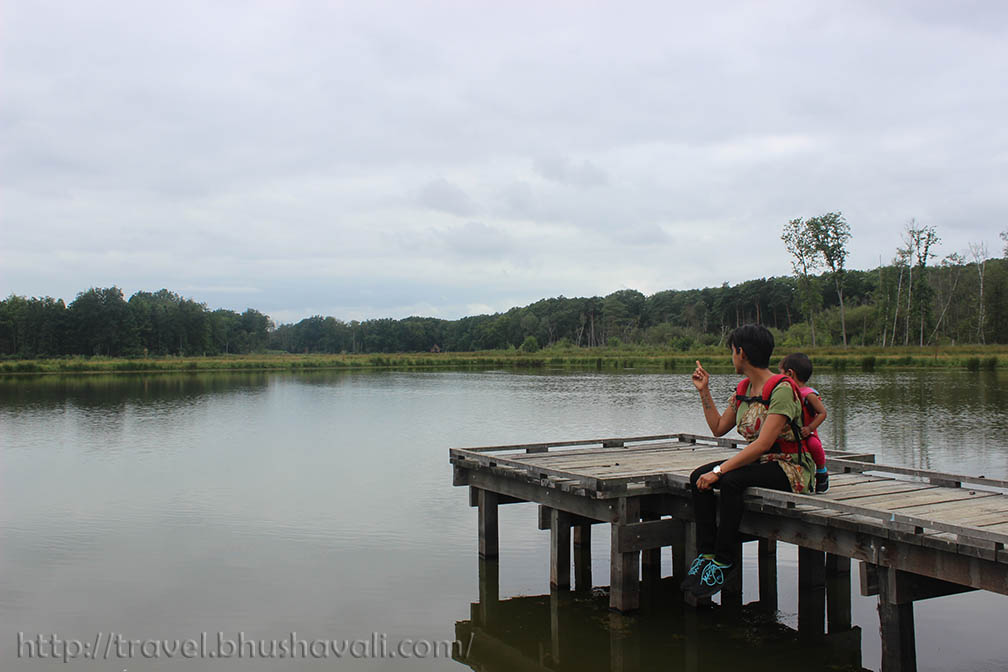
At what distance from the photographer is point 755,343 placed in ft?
20.5

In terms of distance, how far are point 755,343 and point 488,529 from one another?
473cm

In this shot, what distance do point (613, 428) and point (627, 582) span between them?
47.5 ft

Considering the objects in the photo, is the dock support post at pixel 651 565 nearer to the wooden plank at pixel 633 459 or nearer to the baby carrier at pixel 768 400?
the wooden plank at pixel 633 459

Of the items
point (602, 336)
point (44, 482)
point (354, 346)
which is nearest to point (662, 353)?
point (602, 336)

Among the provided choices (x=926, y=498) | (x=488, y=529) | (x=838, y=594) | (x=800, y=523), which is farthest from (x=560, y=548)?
(x=926, y=498)

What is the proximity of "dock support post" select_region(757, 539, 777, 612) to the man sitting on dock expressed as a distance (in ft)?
6.33

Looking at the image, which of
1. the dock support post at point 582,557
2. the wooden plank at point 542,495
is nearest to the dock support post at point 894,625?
the wooden plank at point 542,495

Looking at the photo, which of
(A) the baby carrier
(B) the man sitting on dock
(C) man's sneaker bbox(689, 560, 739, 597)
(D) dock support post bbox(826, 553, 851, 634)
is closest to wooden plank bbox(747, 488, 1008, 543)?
(B) the man sitting on dock

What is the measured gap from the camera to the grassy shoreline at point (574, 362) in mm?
50188

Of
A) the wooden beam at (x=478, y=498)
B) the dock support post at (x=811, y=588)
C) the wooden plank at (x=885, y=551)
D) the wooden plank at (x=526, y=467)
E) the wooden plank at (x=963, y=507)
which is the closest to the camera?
the wooden plank at (x=885, y=551)

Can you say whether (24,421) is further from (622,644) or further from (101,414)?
(622,644)

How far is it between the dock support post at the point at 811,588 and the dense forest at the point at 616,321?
6189 cm

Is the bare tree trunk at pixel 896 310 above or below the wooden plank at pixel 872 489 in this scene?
above

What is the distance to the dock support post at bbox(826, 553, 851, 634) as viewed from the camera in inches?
295
